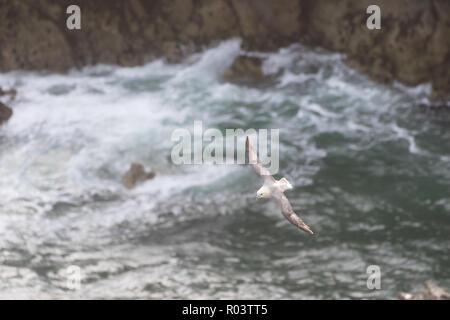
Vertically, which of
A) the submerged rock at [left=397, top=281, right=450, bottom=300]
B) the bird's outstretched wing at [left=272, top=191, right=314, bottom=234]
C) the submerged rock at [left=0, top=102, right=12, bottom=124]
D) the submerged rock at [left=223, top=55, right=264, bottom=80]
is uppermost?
the submerged rock at [left=223, top=55, right=264, bottom=80]

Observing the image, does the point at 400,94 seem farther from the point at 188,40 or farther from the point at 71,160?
the point at 71,160

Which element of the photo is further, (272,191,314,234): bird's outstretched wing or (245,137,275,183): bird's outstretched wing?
(245,137,275,183): bird's outstretched wing

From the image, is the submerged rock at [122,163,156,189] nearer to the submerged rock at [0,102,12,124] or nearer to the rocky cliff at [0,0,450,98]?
the submerged rock at [0,102,12,124]

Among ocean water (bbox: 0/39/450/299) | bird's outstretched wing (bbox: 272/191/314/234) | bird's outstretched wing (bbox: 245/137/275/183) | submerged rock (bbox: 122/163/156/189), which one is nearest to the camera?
bird's outstretched wing (bbox: 272/191/314/234)

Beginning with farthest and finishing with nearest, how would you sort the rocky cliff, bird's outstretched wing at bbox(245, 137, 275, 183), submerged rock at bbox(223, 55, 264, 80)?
submerged rock at bbox(223, 55, 264, 80) → the rocky cliff → bird's outstretched wing at bbox(245, 137, 275, 183)

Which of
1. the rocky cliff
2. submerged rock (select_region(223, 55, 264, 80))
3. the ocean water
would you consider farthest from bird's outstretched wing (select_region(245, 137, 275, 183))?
submerged rock (select_region(223, 55, 264, 80))

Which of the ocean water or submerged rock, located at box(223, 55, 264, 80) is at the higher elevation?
submerged rock, located at box(223, 55, 264, 80)

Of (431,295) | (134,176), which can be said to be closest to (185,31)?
(134,176)
